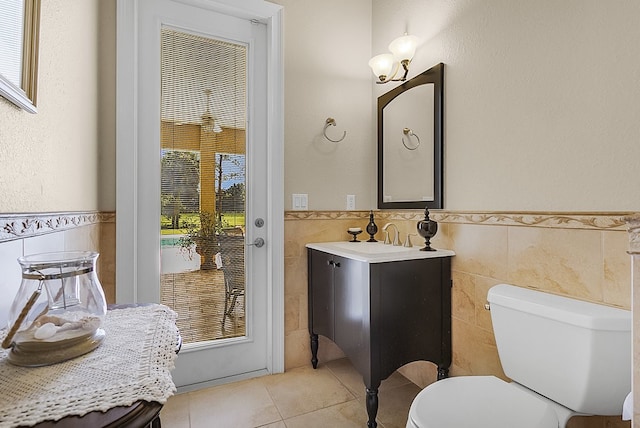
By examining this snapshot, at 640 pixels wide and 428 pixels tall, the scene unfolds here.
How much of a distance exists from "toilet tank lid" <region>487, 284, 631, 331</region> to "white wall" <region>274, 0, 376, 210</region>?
1165mm

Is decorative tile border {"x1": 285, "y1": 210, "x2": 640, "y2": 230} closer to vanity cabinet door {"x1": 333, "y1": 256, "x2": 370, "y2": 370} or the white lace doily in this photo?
vanity cabinet door {"x1": 333, "y1": 256, "x2": 370, "y2": 370}

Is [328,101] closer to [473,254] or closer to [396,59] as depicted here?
[396,59]

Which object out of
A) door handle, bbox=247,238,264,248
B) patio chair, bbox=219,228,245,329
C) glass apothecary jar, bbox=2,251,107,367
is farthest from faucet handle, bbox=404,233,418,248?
glass apothecary jar, bbox=2,251,107,367

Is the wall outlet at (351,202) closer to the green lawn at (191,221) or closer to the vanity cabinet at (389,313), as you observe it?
the vanity cabinet at (389,313)

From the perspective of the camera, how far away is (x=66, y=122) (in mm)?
1193

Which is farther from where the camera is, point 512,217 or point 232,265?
point 232,265

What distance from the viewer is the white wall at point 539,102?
1058 millimetres

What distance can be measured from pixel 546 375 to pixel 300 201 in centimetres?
149

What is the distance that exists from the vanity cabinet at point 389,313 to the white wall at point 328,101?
612 mm

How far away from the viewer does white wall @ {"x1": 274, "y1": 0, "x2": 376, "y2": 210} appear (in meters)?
2.09

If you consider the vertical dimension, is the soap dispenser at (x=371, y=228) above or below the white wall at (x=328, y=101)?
below

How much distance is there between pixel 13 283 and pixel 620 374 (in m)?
1.68

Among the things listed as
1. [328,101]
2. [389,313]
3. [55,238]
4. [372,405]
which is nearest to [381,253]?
[389,313]

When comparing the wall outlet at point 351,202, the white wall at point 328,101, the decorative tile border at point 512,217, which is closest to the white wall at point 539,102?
the decorative tile border at point 512,217
